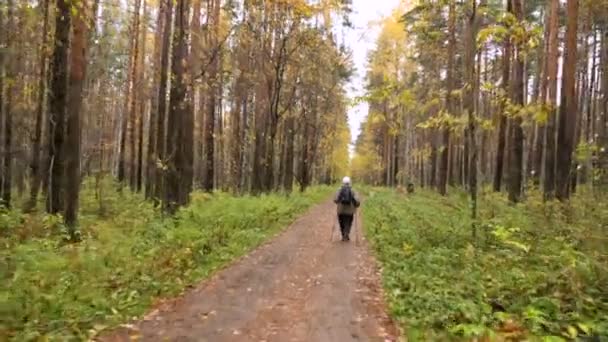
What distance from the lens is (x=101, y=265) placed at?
8250mm

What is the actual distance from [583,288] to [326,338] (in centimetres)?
338

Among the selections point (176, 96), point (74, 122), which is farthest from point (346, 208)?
point (74, 122)

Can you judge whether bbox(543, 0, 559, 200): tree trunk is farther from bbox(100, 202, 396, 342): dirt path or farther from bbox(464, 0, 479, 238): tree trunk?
bbox(100, 202, 396, 342): dirt path

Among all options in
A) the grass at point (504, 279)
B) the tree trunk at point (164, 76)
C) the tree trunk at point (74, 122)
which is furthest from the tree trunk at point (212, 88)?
the grass at point (504, 279)

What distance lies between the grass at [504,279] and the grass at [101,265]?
11.1ft

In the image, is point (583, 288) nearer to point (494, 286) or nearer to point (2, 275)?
point (494, 286)

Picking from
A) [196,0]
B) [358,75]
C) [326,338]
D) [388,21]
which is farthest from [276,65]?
[326,338]

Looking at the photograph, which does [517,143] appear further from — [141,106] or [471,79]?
[141,106]

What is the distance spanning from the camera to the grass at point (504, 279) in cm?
593

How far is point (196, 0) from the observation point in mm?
17953

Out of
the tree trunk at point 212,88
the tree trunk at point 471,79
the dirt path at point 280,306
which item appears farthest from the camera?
the tree trunk at point 212,88

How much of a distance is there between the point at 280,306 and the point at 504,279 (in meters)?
3.31

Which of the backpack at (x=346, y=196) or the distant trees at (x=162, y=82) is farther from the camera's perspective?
the backpack at (x=346, y=196)

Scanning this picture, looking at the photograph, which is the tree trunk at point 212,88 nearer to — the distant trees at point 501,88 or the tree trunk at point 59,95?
the tree trunk at point 59,95
